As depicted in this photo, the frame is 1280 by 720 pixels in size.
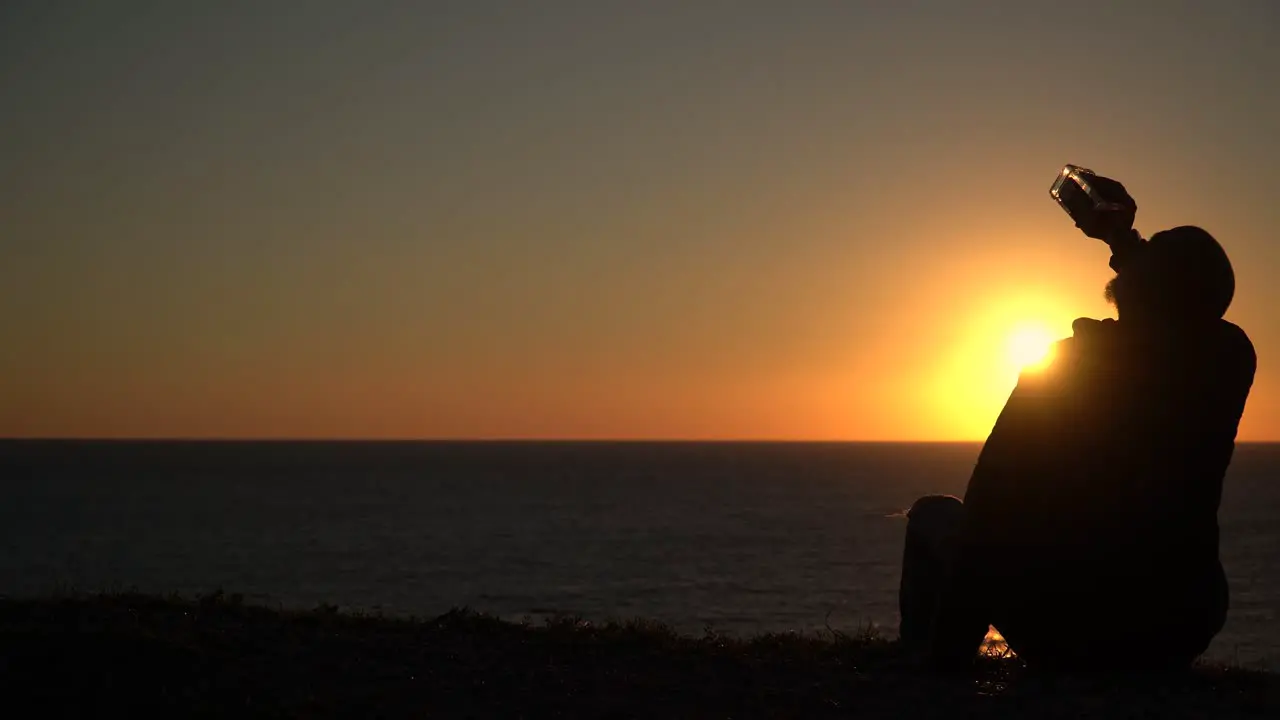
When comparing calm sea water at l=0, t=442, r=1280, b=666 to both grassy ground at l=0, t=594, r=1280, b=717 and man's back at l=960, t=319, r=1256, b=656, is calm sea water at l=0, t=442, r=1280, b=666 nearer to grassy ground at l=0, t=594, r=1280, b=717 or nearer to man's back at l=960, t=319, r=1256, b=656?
grassy ground at l=0, t=594, r=1280, b=717

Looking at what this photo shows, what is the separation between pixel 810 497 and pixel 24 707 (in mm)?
136071

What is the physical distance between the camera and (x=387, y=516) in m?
108

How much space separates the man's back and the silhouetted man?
12 mm

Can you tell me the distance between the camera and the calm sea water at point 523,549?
177ft

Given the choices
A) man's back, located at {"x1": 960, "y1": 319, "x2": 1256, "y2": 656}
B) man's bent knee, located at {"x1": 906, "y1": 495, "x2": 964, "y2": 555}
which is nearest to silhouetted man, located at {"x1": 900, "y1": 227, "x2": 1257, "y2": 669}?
man's back, located at {"x1": 960, "y1": 319, "x2": 1256, "y2": 656}

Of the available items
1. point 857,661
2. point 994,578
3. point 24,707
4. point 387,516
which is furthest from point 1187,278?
point 387,516

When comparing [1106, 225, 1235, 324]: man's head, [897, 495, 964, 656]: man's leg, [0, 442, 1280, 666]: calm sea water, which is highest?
[1106, 225, 1235, 324]: man's head

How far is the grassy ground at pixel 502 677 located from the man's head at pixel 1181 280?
312 centimetres

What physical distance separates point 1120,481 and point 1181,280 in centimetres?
176

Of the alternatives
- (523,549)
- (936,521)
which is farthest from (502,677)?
(523,549)

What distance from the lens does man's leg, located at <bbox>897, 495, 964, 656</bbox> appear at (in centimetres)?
1127

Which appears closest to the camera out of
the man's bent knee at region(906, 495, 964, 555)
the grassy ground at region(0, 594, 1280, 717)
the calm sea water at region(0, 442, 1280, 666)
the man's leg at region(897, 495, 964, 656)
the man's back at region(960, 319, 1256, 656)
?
the grassy ground at region(0, 594, 1280, 717)

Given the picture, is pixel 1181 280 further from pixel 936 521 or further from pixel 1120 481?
pixel 936 521

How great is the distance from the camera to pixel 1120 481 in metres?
10.1
